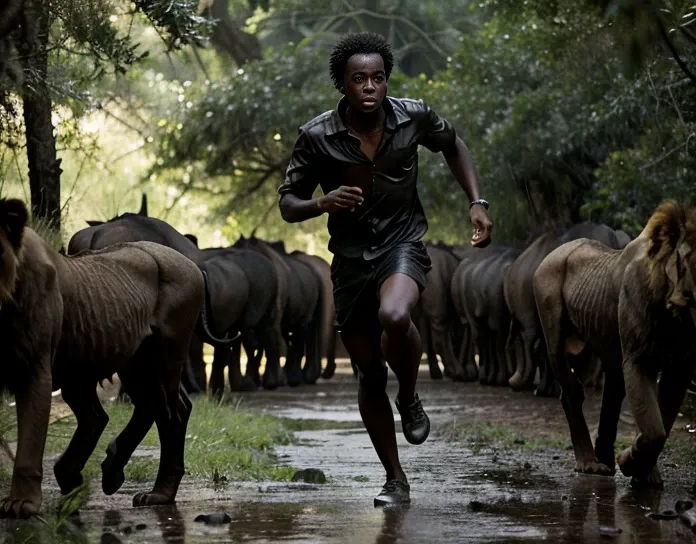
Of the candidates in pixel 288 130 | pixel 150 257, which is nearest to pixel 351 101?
pixel 150 257

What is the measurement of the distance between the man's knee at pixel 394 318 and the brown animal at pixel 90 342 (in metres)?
1.28

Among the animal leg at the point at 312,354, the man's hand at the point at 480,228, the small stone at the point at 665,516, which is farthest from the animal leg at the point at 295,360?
the small stone at the point at 665,516

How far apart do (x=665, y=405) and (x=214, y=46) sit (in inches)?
1411

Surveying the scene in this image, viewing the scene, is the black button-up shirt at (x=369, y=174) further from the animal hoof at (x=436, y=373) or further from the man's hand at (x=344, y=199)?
the animal hoof at (x=436, y=373)

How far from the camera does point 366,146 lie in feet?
27.5

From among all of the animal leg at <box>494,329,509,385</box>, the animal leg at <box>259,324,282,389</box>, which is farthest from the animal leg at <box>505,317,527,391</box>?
the animal leg at <box>259,324,282,389</box>

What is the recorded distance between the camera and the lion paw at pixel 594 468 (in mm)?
9797

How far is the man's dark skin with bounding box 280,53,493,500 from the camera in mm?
7867

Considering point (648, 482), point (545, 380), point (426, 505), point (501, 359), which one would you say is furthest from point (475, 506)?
point (501, 359)

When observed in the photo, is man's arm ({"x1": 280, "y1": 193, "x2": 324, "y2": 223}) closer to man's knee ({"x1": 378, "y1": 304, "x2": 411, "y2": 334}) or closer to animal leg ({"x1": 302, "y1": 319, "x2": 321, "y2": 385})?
man's knee ({"x1": 378, "y1": 304, "x2": 411, "y2": 334})

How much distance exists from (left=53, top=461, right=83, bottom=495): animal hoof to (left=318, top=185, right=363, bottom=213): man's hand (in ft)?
6.20

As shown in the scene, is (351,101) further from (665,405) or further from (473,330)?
(473,330)

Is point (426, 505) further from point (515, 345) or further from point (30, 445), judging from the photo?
point (515, 345)

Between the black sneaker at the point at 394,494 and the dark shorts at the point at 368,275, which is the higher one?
the dark shorts at the point at 368,275
